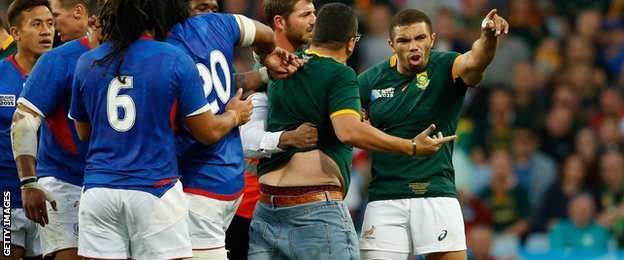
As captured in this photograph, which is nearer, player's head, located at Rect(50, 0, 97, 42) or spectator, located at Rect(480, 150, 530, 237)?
player's head, located at Rect(50, 0, 97, 42)

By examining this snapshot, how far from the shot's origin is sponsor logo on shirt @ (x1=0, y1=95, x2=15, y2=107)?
7.88 meters

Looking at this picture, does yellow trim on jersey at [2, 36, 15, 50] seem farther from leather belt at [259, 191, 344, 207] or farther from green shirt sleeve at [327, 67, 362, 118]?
green shirt sleeve at [327, 67, 362, 118]

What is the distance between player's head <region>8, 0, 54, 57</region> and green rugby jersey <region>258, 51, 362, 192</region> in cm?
159

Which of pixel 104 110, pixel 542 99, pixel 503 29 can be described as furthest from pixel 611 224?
pixel 104 110

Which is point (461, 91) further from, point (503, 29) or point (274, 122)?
point (274, 122)

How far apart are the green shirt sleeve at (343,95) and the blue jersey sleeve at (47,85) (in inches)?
61.8

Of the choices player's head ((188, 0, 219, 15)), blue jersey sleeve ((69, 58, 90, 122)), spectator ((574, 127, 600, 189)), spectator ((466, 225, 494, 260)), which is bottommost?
spectator ((466, 225, 494, 260))

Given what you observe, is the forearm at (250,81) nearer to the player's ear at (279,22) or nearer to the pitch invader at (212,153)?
the player's ear at (279,22)

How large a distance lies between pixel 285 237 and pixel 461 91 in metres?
1.73

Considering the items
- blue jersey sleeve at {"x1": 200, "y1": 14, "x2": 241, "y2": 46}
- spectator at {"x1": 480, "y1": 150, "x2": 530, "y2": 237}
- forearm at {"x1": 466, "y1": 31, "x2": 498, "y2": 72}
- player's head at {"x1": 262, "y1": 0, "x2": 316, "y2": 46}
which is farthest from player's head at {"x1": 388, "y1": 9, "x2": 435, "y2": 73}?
spectator at {"x1": 480, "y1": 150, "x2": 530, "y2": 237}

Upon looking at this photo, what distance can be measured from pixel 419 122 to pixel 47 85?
256 centimetres

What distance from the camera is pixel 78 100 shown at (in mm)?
6500

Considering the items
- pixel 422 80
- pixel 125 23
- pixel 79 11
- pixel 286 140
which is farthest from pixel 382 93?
pixel 125 23

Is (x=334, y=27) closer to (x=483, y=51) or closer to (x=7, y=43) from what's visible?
(x=483, y=51)
